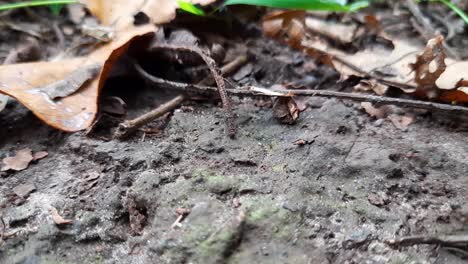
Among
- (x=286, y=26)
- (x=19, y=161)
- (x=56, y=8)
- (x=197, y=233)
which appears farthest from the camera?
(x=56, y=8)

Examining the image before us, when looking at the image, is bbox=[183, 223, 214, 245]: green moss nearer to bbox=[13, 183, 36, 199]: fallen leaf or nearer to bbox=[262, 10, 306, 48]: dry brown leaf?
bbox=[13, 183, 36, 199]: fallen leaf

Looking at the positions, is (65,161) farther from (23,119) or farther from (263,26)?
(263,26)

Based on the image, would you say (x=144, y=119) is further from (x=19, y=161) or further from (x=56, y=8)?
(x=56, y=8)

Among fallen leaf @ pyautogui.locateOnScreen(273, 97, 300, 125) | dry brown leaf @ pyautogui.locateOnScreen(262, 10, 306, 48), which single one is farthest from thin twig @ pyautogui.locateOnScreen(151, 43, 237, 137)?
dry brown leaf @ pyautogui.locateOnScreen(262, 10, 306, 48)

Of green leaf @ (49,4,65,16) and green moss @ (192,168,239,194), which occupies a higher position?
green leaf @ (49,4,65,16)

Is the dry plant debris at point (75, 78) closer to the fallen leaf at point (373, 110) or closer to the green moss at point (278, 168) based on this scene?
the green moss at point (278, 168)

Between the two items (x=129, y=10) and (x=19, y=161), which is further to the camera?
(x=129, y=10)

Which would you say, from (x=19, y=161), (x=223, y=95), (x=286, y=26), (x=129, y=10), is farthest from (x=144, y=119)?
(x=286, y=26)
